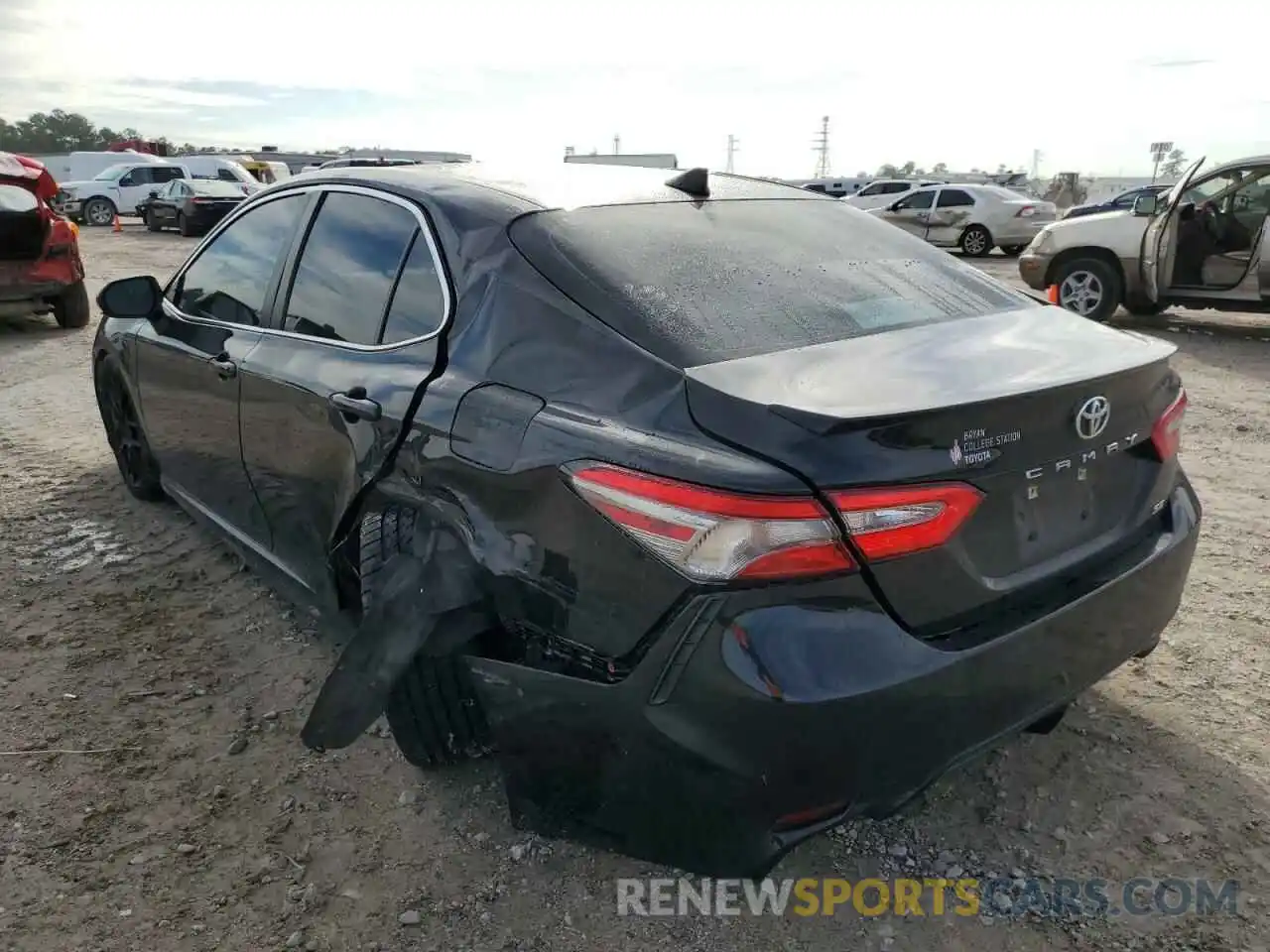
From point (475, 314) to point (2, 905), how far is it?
70.3 inches

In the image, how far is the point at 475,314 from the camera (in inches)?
93.2

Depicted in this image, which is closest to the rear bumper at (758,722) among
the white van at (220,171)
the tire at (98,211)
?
the white van at (220,171)

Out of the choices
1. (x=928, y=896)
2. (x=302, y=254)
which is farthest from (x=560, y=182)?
(x=928, y=896)

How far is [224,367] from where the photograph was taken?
335 cm

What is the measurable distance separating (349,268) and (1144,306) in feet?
32.5

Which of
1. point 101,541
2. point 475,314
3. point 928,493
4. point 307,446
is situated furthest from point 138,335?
point 928,493

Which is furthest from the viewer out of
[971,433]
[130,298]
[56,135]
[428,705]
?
[56,135]

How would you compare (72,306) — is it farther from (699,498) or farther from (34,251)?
(699,498)

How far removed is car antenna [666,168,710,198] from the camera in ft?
9.55

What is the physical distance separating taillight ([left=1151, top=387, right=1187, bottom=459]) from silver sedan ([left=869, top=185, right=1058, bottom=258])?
60.1 ft

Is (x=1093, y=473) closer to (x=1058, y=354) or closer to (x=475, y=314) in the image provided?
(x=1058, y=354)

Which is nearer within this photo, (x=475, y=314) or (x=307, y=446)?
(x=475, y=314)

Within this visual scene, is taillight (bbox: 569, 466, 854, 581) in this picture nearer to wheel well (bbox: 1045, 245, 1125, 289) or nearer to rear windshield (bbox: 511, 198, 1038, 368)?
rear windshield (bbox: 511, 198, 1038, 368)

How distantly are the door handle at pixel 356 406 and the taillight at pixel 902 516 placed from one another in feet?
4.35
